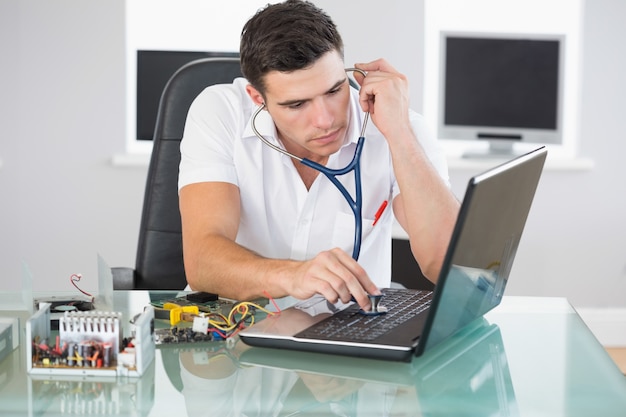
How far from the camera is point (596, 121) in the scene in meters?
4.02

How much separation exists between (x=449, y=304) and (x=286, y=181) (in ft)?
2.83

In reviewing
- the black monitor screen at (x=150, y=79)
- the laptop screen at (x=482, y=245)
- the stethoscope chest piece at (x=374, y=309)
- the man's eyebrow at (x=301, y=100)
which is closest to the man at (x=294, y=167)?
the man's eyebrow at (x=301, y=100)

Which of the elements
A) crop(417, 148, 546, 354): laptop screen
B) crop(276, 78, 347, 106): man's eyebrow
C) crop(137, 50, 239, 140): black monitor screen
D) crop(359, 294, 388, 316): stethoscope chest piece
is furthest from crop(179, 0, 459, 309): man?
crop(137, 50, 239, 140): black monitor screen

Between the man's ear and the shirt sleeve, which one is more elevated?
the man's ear

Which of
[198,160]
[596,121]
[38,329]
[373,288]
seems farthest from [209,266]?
[596,121]

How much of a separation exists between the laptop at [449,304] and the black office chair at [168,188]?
78cm

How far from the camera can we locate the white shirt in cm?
193

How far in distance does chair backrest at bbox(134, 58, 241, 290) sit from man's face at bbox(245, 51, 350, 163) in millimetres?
394

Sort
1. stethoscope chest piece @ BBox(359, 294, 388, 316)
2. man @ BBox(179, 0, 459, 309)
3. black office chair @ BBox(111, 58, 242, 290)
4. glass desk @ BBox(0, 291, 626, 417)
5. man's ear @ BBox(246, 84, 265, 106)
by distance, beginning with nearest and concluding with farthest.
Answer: glass desk @ BBox(0, 291, 626, 417) < stethoscope chest piece @ BBox(359, 294, 388, 316) < man @ BBox(179, 0, 459, 309) < man's ear @ BBox(246, 84, 265, 106) < black office chair @ BBox(111, 58, 242, 290)

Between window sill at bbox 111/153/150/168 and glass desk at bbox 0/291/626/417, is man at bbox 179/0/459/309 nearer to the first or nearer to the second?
glass desk at bbox 0/291/626/417

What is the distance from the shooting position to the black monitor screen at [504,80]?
399 centimetres

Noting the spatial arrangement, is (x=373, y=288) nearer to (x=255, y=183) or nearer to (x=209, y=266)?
(x=209, y=266)

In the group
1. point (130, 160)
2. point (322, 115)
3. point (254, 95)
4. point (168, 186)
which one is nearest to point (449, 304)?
point (322, 115)

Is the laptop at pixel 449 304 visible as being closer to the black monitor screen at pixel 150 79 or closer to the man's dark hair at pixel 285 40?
the man's dark hair at pixel 285 40
